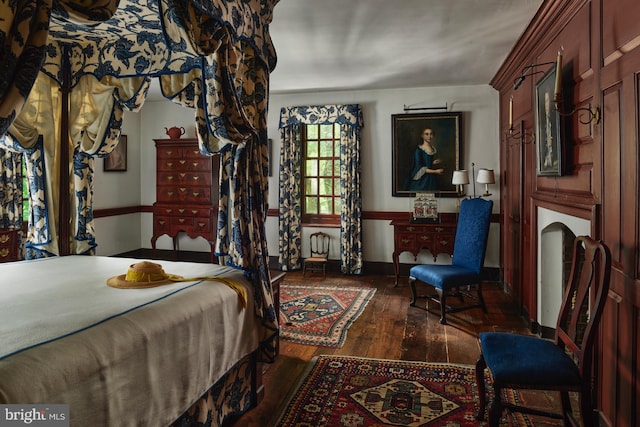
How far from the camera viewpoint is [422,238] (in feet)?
18.9

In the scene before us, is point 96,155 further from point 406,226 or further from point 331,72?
point 406,226

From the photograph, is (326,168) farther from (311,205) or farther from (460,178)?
(460,178)

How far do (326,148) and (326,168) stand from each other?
307 mm

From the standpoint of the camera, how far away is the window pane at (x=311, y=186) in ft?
22.2

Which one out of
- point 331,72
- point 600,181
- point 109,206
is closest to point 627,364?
point 600,181

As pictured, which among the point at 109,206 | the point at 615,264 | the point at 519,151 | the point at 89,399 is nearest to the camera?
the point at 89,399

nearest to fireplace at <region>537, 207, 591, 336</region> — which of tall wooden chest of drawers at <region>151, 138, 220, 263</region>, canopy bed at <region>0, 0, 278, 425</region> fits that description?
canopy bed at <region>0, 0, 278, 425</region>

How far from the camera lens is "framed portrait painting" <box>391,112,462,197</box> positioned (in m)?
6.05

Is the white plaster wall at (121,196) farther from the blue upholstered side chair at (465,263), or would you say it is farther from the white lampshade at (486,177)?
the white lampshade at (486,177)

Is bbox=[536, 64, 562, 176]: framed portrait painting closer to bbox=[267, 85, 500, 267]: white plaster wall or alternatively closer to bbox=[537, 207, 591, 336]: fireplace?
bbox=[537, 207, 591, 336]: fireplace

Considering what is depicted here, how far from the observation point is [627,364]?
208cm

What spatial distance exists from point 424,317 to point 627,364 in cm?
238

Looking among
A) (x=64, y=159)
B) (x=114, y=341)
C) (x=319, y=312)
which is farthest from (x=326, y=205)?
(x=114, y=341)

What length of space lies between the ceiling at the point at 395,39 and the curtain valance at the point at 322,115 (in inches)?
18.0
